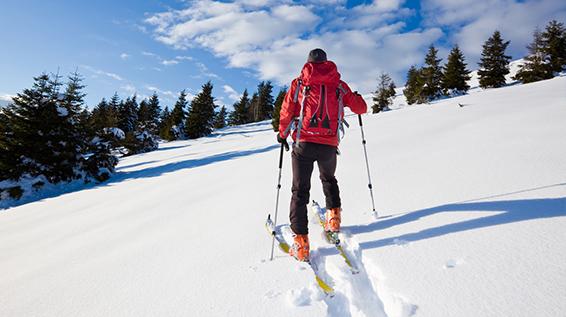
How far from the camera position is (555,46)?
92.1 ft

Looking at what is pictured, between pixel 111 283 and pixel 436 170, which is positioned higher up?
pixel 436 170

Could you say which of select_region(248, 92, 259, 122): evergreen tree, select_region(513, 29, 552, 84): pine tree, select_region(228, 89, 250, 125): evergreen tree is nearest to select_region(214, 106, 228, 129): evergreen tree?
select_region(228, 89, 250, 125): evergreen tree

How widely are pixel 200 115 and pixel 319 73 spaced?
1556 inches

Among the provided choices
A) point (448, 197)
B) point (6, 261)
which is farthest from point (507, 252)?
point (6, 261)

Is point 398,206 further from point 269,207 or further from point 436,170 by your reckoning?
point 269,207

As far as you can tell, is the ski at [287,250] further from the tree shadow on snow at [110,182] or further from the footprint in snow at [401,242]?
the tree shadow on snow at [110,182]

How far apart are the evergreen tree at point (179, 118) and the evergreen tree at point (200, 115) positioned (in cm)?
156

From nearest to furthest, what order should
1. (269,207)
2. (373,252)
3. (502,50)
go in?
(373,252) < (269,207) < (502,50)

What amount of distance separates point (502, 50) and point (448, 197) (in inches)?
1506

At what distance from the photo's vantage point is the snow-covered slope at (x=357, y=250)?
1.98m

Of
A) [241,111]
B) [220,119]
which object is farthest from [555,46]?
[220,119]

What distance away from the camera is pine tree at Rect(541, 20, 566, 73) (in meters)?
27.7

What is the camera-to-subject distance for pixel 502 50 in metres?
30.1

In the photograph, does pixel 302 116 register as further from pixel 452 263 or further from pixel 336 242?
pixel 452 263
